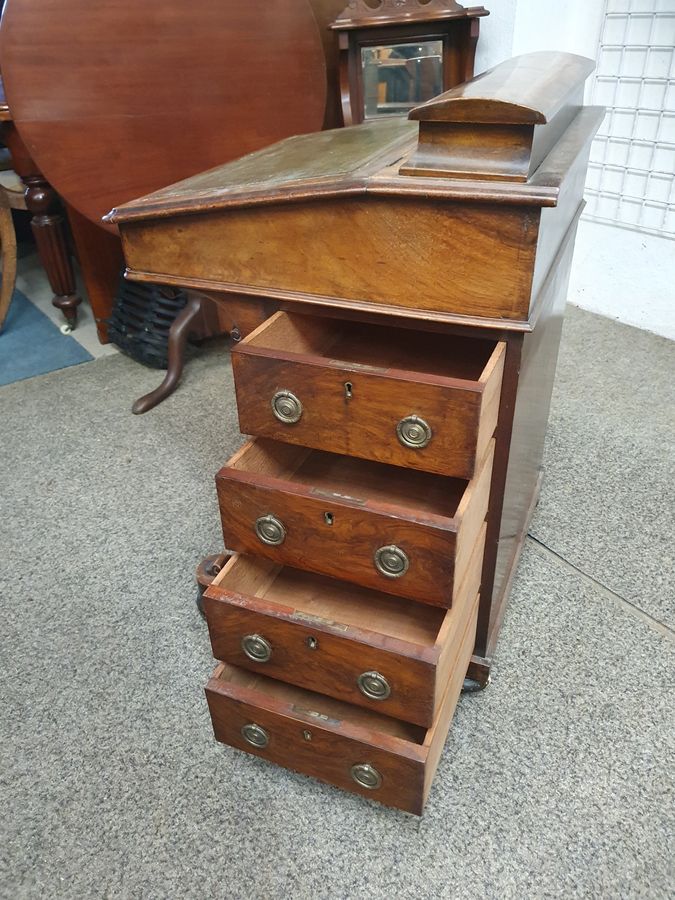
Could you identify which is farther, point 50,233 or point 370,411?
point 50,233

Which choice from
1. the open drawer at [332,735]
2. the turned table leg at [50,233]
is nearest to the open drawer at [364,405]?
the open drawer at [332,735]

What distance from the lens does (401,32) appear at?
198 centimetres

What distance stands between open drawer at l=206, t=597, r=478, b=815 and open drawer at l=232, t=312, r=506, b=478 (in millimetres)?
321

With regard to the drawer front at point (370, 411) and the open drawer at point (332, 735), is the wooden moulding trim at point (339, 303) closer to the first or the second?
the drawer front at point (370, 411)

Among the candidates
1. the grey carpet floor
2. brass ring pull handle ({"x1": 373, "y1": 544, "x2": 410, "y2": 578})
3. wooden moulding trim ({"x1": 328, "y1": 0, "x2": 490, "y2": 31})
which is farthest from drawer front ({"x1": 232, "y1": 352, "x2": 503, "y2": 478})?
wooden moulding trim ({"x1": 328, "y1": 0, "x2": 490, "y2": 31})

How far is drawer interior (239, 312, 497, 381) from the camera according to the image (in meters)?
0.99

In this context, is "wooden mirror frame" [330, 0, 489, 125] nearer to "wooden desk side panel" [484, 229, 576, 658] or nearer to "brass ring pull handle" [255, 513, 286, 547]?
"wooden desk side panel" [484, 229, 576, 658]

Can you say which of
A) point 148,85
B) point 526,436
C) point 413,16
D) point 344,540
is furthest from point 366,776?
point 413,16

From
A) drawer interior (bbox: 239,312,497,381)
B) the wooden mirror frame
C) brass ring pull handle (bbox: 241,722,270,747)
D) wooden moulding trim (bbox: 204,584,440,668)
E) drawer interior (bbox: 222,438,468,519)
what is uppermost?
the wooden mirror frame

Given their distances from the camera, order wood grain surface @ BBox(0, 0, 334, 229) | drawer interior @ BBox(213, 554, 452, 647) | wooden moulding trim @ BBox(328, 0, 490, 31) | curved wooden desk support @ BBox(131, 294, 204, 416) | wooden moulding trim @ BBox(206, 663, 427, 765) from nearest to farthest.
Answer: wooden moulding trim @ BBox(206, 663, 427, 765)
drawer interior @ BBox(213, 554, 452, 647)
wood grain surface @ BBox(0, 0, 334, 229)
wooden moulding trim @ BBox(328, 0, 490, 31)
curved wooden desk support @ BBox(131, 294, 204, 416)

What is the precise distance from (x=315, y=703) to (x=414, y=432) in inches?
16.7

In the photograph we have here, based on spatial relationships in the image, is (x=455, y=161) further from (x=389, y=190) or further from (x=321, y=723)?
(x=321, y=723)

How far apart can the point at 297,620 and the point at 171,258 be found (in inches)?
21.0

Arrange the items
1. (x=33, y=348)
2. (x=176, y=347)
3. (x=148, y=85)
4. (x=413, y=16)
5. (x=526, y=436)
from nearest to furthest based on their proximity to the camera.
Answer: (x=526, y=436)
(x=148, y=85)
(x=413, y=16)
(x=176, y=347)
(x=33, y=348)
